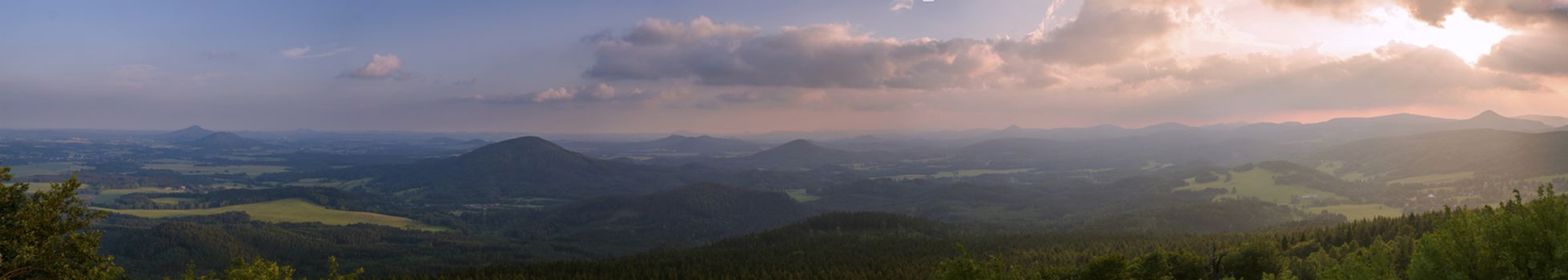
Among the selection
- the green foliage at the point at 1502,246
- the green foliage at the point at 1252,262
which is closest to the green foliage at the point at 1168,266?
the green foliage at the point at 1252,262

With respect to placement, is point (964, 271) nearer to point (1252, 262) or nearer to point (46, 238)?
point (46, 238)

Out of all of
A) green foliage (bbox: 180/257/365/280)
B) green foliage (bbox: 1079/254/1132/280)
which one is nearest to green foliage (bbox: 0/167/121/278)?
green foliage (bbox: 180/257/365/280)

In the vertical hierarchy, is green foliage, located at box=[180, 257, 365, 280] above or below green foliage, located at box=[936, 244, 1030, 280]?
above

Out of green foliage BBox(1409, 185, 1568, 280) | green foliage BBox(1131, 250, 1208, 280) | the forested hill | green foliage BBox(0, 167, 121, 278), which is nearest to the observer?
green foliage BBox(1409, 185, 1568, 280)

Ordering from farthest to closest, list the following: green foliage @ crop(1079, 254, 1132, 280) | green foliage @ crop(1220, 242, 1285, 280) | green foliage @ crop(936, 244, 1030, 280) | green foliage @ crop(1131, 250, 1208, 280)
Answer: green foliage @ crop(1220, 242, 1285, 280) → green foliage @ crop(1131, 250, 1208, 280) → green foliage @ crop(1079, 254, 1132, 280) → green foliage @ crop(936, 244, 1030, 280)

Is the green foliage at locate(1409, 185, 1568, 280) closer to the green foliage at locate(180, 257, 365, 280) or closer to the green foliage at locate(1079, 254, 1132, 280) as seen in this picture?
the green foliage at locate(1079, 254, 1132, 280)

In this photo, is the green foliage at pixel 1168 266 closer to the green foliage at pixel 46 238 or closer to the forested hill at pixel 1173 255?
the forested hill at pixel 1173 255

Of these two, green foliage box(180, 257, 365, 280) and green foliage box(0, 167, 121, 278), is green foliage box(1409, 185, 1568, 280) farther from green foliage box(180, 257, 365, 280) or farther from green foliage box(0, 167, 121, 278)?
green foliage box(0, 167, 121, 278)

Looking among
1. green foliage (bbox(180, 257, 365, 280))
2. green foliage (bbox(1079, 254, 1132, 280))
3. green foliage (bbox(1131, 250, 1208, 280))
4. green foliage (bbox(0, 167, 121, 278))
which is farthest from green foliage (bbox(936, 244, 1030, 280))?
green foliage (bbox(0, 167, 121, 278))

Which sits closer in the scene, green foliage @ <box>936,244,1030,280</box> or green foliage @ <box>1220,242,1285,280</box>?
green foliage @ <box>936,244,1030,280</box>

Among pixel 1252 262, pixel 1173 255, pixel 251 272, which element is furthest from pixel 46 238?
pixel 1252 262
